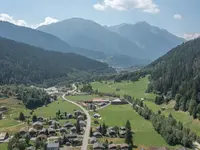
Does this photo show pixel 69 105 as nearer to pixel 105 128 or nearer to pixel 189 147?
pixel 105 128

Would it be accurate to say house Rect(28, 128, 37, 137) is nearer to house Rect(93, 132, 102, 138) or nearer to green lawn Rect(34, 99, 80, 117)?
house Rect(93, 132, 102, 138)

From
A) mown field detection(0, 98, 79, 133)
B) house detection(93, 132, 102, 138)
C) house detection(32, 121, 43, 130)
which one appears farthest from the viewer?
mown field detection(0, 98, 79, 133)

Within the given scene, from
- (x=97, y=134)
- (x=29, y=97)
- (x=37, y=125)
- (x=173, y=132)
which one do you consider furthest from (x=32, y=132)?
(x=29, y=97)

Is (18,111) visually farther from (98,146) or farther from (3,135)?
(98,146)

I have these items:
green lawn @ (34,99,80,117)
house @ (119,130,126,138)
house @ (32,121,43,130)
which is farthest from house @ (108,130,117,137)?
green lawn @ (34,99,80,117)

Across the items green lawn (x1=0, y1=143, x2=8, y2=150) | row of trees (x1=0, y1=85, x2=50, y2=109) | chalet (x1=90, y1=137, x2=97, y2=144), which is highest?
row of trees (x1=0, y1=85, x2=50, y2=109)

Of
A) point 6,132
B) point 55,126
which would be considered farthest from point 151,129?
point 6,132

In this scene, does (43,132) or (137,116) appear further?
(137,116)

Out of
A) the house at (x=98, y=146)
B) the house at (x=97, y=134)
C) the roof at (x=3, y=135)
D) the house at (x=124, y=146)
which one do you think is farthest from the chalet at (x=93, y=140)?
the roof at (x=3, y=135)
